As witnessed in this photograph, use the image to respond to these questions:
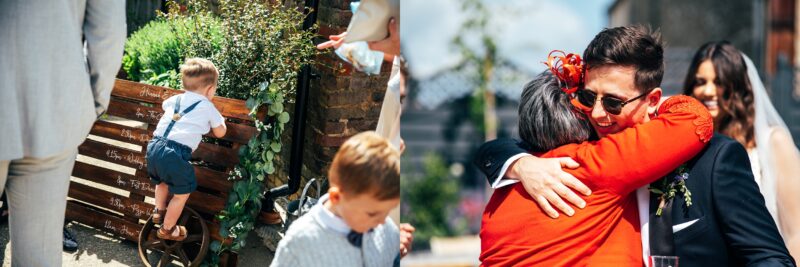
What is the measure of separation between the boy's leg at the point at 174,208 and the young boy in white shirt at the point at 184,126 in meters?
0.03

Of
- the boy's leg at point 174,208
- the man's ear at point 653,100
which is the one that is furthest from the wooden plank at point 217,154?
the man's ear at point 653,100

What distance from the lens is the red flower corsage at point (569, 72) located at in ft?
6.37

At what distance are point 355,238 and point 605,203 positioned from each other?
0.55m

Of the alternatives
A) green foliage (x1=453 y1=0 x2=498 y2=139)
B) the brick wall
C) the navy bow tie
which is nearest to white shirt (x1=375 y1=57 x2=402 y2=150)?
the brick wall

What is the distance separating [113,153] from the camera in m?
1.92

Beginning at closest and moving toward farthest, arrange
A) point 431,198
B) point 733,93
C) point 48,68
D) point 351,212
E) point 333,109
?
point 48,68 < point 351,212 < point 333,109 < point 733,93 < point 431,198

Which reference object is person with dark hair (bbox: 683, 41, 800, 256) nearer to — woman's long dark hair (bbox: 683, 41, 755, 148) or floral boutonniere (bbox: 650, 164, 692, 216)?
woman's long dark hair (bbox: 683, 41, 755, 148)

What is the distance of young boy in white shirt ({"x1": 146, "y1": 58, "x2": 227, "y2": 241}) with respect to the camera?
6.38 ft

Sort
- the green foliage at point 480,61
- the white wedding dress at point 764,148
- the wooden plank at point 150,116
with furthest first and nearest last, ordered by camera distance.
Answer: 1. the green foliage at point 480,61
2. the white wedding dress at point 764,148
3. the wooden plank at point 150,116

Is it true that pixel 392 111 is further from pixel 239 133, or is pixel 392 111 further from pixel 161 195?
pixel 161 195

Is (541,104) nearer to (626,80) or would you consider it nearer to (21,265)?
(626,80)

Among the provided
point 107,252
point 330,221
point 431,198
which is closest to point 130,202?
point 107,252

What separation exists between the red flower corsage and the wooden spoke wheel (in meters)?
0.90

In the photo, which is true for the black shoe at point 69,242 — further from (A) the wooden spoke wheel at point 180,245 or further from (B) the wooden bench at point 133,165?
(A) the wooden spoke wheel at point 180,245
